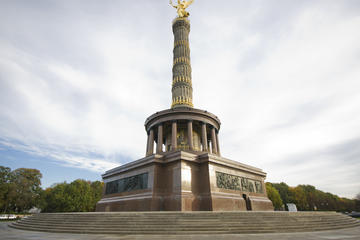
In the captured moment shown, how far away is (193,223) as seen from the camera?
9258 mm

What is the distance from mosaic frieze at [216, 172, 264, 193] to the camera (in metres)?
17.3

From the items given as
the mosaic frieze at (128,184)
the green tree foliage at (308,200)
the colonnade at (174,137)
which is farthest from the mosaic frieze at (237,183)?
the green tree foliage at (308,200)

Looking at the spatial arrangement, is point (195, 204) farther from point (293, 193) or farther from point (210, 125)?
point (293, 193)

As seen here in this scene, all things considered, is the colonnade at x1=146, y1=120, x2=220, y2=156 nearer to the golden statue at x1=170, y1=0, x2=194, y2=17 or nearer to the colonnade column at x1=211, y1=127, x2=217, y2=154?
the colonnade column at x1=211, y1=127, x2=217, y2=154

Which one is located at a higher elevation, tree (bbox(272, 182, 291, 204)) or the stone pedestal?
tree (bbox(272, 182, 291, 204))


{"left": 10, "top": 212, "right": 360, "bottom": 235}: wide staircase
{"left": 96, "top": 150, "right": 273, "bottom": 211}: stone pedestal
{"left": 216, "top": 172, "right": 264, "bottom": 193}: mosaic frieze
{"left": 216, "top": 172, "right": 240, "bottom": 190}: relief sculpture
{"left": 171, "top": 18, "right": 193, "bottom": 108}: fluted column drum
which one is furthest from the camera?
{"left": 171, "top": 18, "right": 193, "bottom": 108}: fluted column drum

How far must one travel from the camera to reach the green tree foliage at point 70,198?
39.7 metres

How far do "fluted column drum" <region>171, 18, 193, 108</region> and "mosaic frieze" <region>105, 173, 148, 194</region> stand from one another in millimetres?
11562

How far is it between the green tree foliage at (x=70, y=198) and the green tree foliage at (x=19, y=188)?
2.39 meters

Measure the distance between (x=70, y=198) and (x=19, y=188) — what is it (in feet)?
29.9

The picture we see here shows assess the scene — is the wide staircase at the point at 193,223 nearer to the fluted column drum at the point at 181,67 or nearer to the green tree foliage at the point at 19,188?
the fluted column drum at the point at 181,67

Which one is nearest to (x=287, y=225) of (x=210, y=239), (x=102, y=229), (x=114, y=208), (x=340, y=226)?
(x=340, y=226)

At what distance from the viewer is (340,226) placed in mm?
10891

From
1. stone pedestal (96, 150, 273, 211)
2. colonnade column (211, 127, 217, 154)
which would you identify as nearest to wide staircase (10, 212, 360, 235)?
stone pedestal (96, 150, 273, 211)
